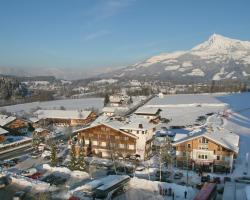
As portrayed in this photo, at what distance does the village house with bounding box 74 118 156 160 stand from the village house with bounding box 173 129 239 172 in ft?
14.5

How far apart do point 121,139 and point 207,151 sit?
373 inches

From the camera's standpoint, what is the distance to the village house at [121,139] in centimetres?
3691

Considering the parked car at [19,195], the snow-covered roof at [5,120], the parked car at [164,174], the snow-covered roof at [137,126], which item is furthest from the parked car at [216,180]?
the snow-covered roof at [5,120]

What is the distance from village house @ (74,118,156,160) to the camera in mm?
36906

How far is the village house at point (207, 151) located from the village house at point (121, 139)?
4431 millimetres

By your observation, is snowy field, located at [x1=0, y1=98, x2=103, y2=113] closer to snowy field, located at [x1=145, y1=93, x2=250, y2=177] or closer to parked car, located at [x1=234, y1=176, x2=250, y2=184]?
snowy field, located at [x1=145, y1=93, x2=250, y2=177]

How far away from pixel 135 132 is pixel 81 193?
43.5 feet

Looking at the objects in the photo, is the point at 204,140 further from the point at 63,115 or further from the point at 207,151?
the point at 63,115

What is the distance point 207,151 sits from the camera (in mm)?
32375

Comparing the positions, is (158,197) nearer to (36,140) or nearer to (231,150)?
(231,150)

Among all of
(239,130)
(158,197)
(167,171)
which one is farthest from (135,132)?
(239,130)

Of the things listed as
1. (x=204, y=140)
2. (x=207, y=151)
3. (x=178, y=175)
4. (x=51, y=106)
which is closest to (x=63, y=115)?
(x=204, y=140)

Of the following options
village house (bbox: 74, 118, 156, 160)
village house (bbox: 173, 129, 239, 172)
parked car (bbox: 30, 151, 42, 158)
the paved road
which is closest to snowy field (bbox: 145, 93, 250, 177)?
village house (bbox: 173, 129, 239, 172)

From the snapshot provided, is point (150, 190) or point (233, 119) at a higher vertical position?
point (233, 119)
